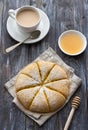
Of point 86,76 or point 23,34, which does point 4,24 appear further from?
point 86,76

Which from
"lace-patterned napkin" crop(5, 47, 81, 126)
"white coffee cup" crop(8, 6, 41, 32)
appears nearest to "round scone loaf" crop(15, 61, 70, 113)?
Result: "lace-patterned napkin" crop(5, 47, 81, 126)

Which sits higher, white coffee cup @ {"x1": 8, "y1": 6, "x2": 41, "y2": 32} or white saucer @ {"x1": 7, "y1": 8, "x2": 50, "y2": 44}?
white coffee cup @ {"x1": 8, "y1": 6, "x2": 41, "y2": 32}

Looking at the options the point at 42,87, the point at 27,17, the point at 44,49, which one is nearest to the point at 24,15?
the point at 27,17

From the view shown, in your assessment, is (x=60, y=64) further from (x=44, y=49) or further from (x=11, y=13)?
(x=11, y=13)

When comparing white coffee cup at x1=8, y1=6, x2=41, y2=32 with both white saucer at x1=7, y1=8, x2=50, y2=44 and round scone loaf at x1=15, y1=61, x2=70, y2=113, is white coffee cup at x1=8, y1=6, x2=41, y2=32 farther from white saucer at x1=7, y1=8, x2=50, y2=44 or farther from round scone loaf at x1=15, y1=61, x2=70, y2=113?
round scone loaf at x1=15, y1=61, x2=70, y2=113

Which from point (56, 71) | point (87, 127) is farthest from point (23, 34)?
point (87, 127)
